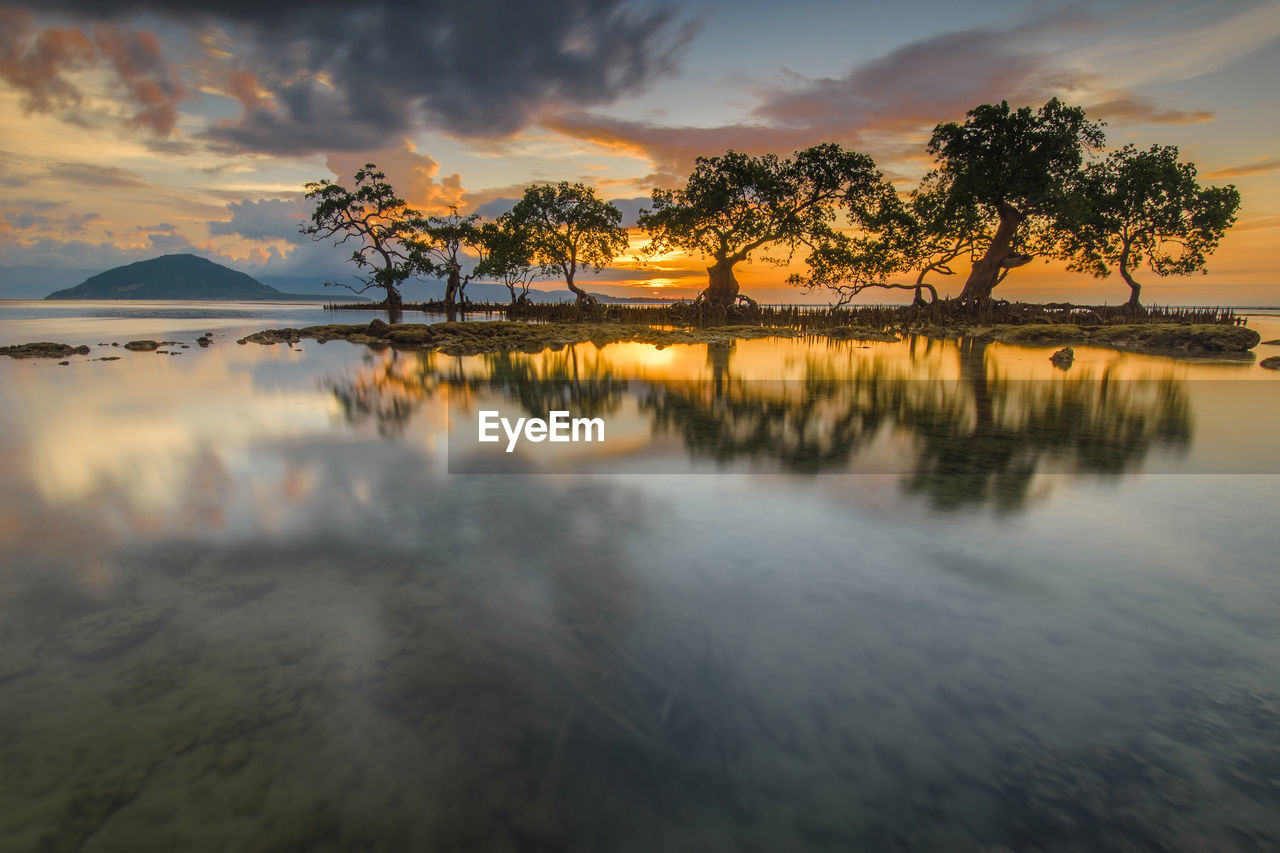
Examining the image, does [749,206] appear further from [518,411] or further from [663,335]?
[518,411]

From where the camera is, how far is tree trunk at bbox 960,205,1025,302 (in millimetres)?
45000

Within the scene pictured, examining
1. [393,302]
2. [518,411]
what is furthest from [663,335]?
[393,302]

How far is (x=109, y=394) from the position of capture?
1510 cm

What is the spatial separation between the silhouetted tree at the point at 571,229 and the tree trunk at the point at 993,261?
30.2 meters

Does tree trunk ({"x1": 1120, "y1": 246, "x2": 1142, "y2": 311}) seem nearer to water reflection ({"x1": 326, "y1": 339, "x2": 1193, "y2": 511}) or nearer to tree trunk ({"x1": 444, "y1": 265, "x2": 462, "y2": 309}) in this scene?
water reflection ({"x1": 326, "y1": 339, "x2": 1193, "y2": 511})

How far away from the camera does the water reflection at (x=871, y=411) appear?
8742 mm

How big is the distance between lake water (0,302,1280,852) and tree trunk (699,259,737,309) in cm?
3925

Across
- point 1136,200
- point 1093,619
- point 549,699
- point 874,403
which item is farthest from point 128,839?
point 1136,200

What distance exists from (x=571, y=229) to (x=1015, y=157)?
35.5 metres

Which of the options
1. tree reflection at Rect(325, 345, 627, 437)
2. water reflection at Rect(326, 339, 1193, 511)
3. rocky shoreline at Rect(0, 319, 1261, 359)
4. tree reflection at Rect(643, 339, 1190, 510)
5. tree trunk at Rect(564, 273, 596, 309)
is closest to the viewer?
tree reflection at Rect(643, 339, 1190, 510)

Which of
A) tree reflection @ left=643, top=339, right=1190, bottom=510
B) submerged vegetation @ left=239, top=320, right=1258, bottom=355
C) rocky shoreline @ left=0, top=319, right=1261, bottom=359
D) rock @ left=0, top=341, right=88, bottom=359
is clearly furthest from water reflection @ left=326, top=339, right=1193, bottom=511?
rock @ left=0, top=341, right=88, bottom=359

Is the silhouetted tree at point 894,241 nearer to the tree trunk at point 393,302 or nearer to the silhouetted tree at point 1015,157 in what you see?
the silhouetted tree at point 1015,157

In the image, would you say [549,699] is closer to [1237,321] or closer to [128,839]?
[128,839]

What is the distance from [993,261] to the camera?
4603cm
